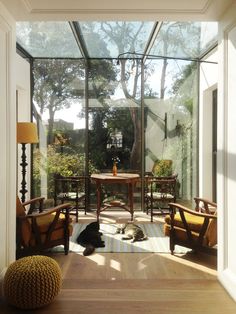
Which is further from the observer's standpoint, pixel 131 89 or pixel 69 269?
pixel 131 89

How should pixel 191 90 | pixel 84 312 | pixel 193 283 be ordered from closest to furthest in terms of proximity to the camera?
pixel 84 312
pixel 193 283
pixel 191 90

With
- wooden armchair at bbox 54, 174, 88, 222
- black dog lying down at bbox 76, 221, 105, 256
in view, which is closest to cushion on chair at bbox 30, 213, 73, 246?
black dog lying down at bbox 76, 221, 105, 256

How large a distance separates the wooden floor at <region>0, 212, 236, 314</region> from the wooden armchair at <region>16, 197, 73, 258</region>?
0.83ft

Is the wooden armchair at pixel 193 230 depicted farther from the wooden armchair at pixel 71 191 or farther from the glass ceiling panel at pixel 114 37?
the glass ceiling panel at pixel 114 37

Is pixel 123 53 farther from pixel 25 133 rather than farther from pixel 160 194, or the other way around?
pixel 160 194

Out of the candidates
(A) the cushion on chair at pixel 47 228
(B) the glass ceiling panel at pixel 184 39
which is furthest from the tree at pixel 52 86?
(A) the cushion on chair at pixel 47 228

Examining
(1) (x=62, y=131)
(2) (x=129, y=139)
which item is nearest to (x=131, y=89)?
(2) (x=129, y=139)

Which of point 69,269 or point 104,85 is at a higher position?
point 104,85

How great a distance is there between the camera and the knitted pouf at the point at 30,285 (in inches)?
97.7

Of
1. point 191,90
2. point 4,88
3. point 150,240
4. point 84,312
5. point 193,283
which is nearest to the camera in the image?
point 84,312

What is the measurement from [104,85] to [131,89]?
0.57 m

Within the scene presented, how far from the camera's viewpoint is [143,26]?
15.7 feet

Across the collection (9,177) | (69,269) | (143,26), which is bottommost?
(69,269)

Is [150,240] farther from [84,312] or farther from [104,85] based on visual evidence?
[104,85]
